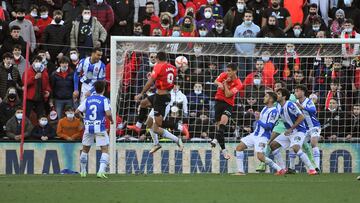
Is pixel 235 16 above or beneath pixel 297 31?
above

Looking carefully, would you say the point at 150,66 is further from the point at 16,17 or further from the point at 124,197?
the point at 124,197

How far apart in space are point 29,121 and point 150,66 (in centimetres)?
277

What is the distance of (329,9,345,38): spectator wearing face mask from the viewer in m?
26.1

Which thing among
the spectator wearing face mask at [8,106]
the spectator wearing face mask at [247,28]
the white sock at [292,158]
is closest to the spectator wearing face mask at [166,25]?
the spectator wearing face mask at [247,28]

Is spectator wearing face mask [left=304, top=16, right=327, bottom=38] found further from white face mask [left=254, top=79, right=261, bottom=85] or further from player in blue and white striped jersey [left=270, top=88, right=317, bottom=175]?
player in blue and white striped jersey [left=270, top=88, right=317, bottom=175]

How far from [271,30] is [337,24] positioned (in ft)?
5.80

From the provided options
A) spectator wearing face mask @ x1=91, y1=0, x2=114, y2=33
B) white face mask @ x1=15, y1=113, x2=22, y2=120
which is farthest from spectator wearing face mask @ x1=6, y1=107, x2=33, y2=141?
spectator wearing face mask @ x1=91, y1=0, x2=114, y2=33

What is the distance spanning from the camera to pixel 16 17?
25.2 meters

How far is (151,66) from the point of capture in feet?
77.0

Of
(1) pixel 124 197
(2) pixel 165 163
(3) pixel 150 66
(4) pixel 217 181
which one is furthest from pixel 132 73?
(1) pixel 124 197

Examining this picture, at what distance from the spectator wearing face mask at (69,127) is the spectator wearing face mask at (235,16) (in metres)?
5.10

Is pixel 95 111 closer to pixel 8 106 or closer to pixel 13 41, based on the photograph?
pixel 8 106

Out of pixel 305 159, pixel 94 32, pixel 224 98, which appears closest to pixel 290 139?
pixel 305 159

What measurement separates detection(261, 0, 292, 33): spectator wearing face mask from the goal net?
2.46 metres
